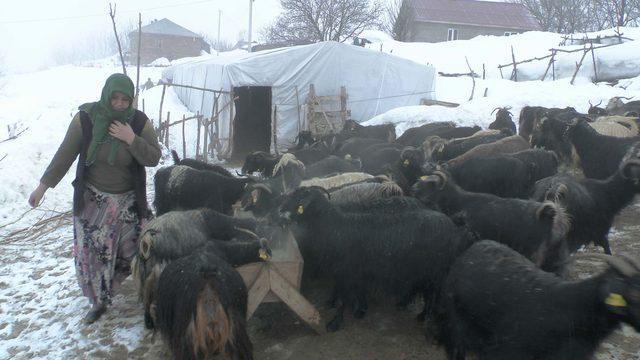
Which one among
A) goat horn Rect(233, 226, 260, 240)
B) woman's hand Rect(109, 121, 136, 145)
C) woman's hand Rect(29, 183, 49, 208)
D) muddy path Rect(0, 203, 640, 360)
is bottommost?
muddy path Rect(0, 203, 640, 360)

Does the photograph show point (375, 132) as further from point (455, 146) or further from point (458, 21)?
point (458, 21)

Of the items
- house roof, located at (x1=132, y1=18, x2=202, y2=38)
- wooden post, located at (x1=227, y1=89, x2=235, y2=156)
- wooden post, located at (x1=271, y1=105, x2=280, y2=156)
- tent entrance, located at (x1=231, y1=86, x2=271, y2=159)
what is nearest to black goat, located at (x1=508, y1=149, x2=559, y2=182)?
wooden post, located at (x1=271, y1=105, x2=280, y2=156)

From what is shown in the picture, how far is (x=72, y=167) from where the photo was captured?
463 inches

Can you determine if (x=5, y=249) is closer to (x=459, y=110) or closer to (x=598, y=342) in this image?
(x=598, y=342)

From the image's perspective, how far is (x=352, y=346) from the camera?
4.41 meters

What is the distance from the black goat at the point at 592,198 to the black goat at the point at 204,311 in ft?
12.1

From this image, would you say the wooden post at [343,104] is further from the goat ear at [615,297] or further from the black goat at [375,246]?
the goat ear at [615,297]

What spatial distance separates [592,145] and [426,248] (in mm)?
5194

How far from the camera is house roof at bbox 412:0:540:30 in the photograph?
146 feet

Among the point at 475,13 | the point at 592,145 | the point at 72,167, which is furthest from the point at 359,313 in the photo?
the point at 475,13

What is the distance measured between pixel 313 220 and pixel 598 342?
8.68ft

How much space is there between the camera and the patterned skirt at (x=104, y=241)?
463 centimetres

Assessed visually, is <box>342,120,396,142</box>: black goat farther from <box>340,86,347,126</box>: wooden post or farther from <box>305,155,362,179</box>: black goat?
<box>305,155,362,179</box>: black goat

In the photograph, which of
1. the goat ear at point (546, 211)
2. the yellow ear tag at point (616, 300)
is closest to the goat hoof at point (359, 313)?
the goat ear at point (546, 211)
